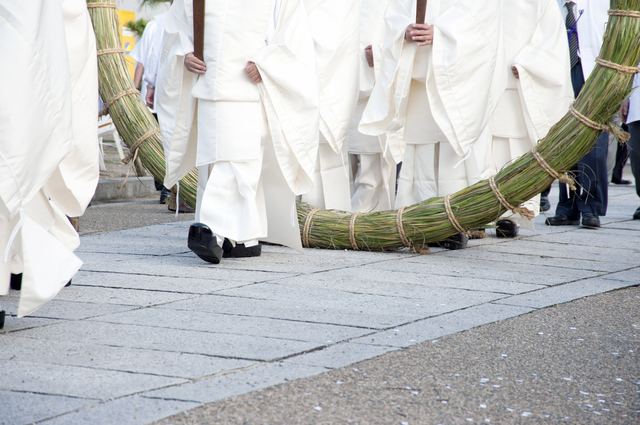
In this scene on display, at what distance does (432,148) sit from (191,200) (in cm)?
167

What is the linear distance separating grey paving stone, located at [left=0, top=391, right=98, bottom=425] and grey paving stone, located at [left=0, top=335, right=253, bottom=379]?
282mm

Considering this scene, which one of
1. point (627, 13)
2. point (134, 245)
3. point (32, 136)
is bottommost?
point (134, 245)

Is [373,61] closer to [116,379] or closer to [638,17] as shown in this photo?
[638,17]

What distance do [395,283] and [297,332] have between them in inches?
A: 42.8

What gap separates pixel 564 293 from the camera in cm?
376

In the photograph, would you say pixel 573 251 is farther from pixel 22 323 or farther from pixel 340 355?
pixel 22 323

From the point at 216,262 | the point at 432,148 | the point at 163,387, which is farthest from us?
the point at 432,148

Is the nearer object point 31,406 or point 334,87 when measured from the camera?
point 31,406

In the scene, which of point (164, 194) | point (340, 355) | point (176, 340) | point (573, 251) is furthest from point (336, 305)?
point (164, 194)

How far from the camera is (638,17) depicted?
4.02 m

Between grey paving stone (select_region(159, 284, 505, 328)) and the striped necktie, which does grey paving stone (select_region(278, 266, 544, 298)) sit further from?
the striped necktie

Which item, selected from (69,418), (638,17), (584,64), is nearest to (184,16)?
(638,17)

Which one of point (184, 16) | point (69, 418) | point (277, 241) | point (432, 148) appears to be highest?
point (184, 16)

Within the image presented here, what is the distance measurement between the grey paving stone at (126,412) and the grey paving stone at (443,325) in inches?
34.3
